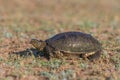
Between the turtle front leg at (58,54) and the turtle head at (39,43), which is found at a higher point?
the turtle head at (39,43)

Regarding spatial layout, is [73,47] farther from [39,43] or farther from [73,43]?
[39,43]

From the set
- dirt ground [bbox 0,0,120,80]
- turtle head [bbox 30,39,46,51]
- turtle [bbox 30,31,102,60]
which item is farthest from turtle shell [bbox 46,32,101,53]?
dirt ground [bbox 0,0,120,80]

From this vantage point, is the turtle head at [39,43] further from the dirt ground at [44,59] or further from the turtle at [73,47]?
the dirt ground at [44,59]

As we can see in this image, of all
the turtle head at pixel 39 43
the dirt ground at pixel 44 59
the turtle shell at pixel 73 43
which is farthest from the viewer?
the turtle head at pixel 39 43

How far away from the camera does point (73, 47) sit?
335 inches

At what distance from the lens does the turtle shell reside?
8.48m

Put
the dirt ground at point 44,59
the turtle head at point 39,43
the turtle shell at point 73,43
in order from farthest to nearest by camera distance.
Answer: the turtle head at point 39,43 → the turtle shell at point 73,43 → the dirt ground at point 44,59

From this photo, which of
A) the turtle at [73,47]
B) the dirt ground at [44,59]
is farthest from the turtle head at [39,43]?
the dirt ground at [44,59]

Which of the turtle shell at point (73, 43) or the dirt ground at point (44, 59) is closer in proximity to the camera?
the dirt ground at point (44, 59)

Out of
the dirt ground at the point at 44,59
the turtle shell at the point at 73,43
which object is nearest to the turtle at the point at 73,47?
the turtle shell at the point at 73,43

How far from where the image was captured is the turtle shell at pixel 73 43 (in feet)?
27.8

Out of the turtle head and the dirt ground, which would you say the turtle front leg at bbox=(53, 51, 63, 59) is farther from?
the turtle head

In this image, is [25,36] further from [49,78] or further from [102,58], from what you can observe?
[49,78]

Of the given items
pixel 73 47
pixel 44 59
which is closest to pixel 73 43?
pixel 73 47
